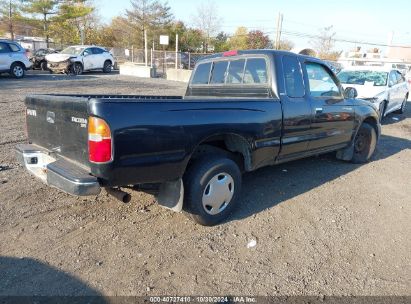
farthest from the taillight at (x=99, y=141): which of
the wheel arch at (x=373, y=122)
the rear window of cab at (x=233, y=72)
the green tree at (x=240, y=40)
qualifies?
the green tree at (x=240, y=40)

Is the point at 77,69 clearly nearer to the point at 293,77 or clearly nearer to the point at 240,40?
the point at 293,77

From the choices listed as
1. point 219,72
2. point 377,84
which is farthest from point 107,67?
point 219,72

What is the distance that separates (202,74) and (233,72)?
65 centimetres

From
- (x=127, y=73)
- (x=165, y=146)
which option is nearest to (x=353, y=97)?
(x=165, y=146)

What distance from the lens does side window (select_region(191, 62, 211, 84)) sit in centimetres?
527

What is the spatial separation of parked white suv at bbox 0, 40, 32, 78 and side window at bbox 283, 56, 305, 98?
15975 mm

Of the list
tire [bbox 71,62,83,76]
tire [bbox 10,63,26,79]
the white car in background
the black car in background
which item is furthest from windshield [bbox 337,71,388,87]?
the black car in background

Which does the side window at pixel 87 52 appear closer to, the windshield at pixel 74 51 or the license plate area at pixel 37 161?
the windshield at pixel 74 51

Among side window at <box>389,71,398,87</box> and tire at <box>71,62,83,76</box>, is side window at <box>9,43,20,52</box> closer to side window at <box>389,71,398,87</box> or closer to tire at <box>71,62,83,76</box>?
tire at <box>71,62,83,76</box>

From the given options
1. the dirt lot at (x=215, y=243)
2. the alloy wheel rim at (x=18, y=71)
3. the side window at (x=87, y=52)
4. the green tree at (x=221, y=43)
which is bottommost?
the dirt lot at (x=215, y=243)

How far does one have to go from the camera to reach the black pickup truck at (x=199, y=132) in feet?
9.64

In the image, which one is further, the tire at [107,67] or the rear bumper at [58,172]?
the tire at [107,67]

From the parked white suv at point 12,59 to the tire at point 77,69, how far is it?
3.74 m

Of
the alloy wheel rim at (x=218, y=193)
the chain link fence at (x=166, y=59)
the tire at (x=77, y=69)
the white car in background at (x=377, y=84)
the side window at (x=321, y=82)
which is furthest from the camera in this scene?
the chain link fence at (x=166, y=59)
